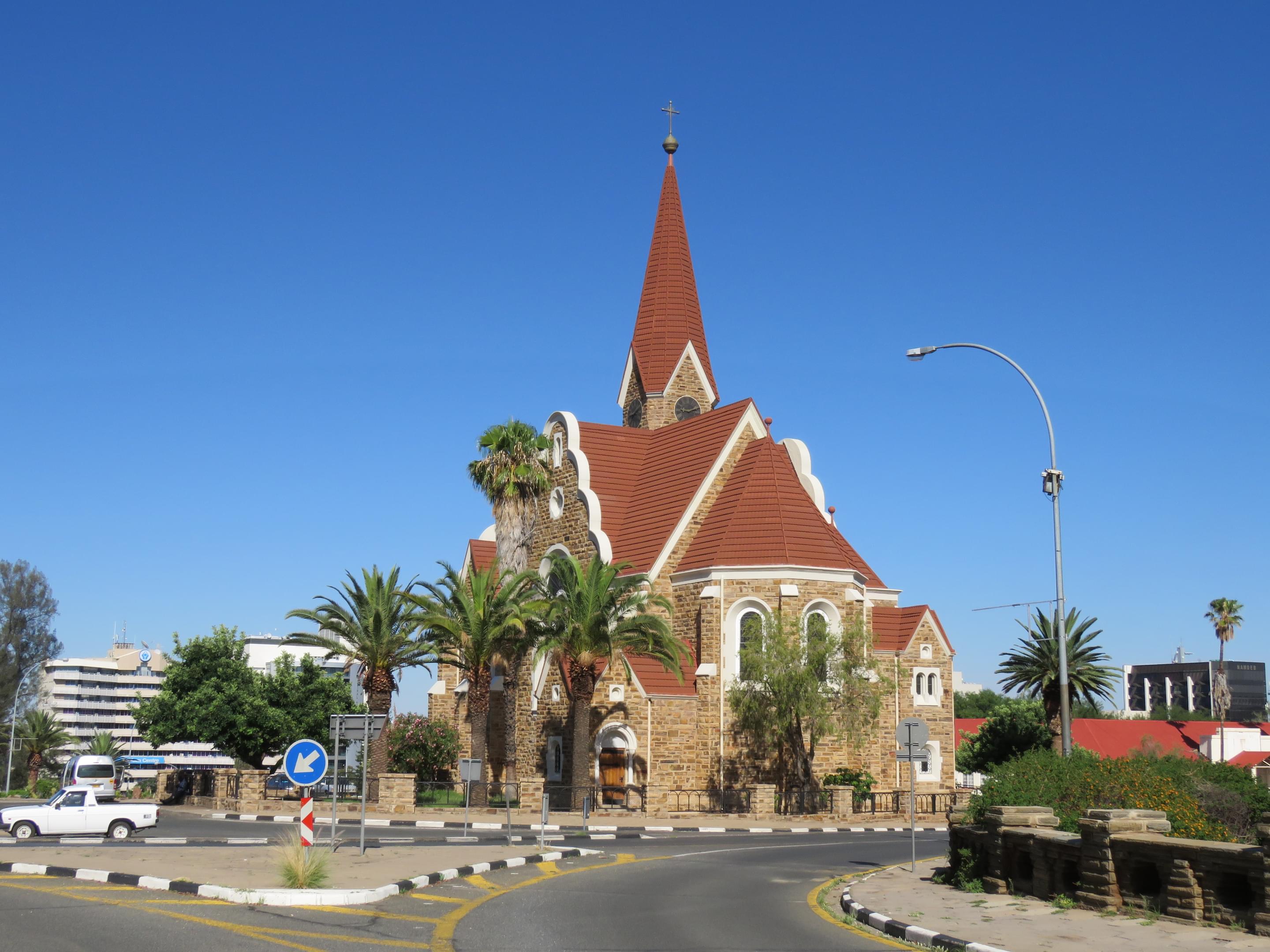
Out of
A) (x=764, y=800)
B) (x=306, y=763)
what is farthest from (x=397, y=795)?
(x=306, y=763)

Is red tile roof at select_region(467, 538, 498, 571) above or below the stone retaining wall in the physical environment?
above

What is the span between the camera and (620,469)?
48.7 m

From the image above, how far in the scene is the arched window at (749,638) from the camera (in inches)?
1512

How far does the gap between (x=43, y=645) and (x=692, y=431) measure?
171 ft

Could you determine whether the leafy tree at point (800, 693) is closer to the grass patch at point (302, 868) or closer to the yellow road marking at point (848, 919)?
the yellow road marking at point (848, 919)

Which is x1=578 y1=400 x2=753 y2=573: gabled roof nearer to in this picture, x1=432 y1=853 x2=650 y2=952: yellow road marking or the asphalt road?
x1=432 y1=853 x2=650 y2=952: yellow road marking

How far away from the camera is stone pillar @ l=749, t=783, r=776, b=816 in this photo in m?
35.8

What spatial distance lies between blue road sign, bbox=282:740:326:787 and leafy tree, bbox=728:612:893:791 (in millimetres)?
21297

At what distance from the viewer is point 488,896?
52.4 ft

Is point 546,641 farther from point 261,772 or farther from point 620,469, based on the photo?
point 620,469

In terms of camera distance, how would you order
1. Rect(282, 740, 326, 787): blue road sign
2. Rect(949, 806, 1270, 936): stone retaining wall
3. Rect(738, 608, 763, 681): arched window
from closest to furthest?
Rect(949, 806, 1270, 936): stone retaining wall < Rect(282, 740, 326, 787): blue road sign < Rect(738, 608, 763, 681): arched window

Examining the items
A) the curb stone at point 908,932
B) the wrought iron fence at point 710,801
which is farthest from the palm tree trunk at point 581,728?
the curb stone at point 908,932

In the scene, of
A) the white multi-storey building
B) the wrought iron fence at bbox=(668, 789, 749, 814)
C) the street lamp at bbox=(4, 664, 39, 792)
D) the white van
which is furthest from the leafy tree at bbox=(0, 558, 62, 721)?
the white multi-storey building

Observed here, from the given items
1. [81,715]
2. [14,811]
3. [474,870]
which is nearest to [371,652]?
[14,811]
